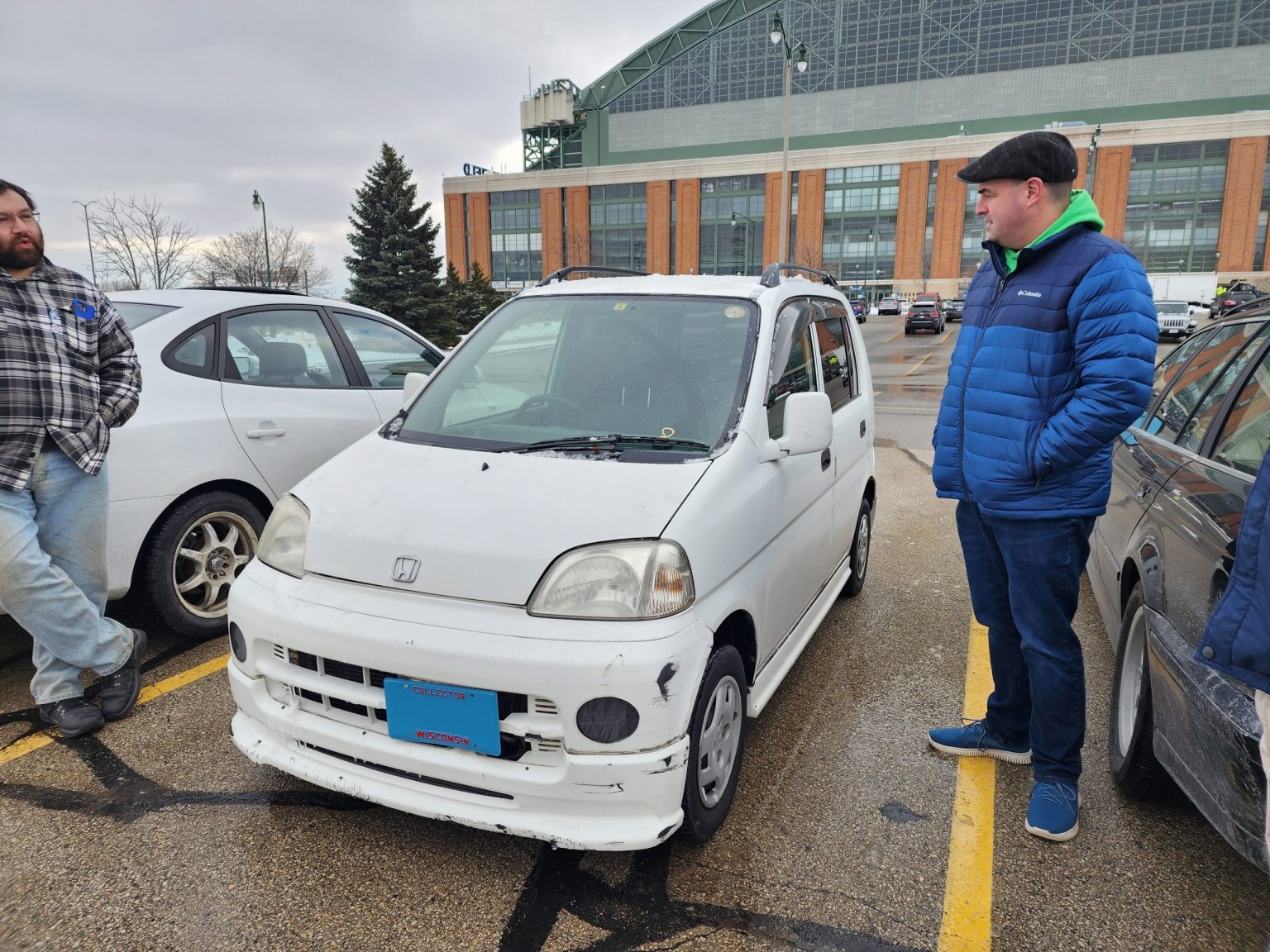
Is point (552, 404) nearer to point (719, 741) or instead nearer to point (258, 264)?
point (719, 741)

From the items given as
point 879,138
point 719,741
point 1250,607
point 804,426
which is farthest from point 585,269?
point 879,138

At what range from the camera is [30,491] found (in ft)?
10.2

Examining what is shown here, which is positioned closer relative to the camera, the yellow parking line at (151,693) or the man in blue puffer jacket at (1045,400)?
the man in blue puffer jacket at (1045,400)

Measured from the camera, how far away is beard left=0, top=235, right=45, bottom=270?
2986 millimetres

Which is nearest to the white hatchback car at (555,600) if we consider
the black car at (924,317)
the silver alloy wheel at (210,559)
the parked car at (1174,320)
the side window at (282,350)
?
the silver alloy wheel at (210,559)

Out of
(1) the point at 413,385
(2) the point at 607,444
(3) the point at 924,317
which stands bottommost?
(2) the point at 607,444

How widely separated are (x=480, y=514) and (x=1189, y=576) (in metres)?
2.08

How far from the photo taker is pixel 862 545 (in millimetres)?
4762

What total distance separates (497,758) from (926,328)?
40814 millimetres

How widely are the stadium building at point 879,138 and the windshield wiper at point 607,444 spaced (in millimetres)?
74262

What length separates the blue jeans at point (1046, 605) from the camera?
8.62ft

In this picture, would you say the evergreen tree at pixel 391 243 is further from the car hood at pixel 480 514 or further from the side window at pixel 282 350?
the car hood at pixel 480 514

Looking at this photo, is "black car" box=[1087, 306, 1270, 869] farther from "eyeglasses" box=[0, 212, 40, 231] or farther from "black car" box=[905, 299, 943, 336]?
"black car" box=[905, 299, 943, 336]

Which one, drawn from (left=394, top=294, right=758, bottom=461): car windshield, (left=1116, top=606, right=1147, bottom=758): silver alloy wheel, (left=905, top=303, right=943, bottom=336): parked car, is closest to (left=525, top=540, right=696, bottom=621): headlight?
(left=394, top=294, right=758, bottom=461): car windshield
